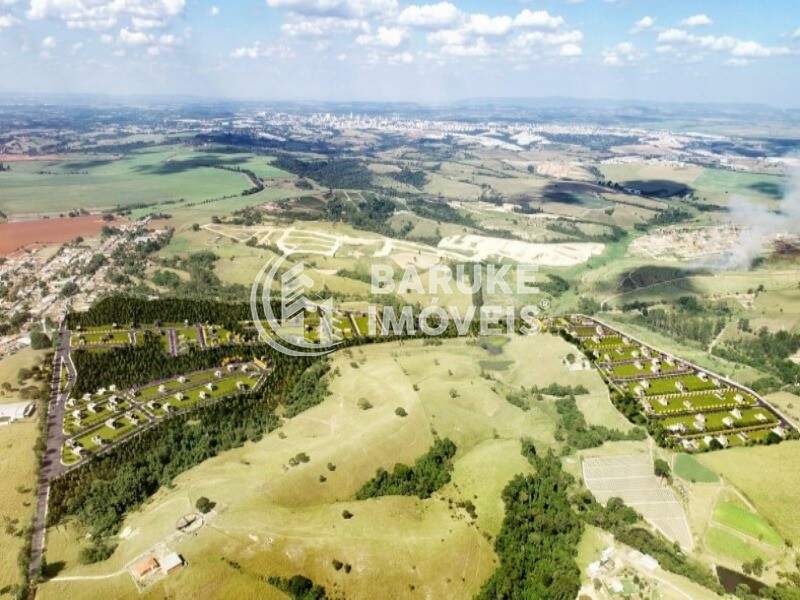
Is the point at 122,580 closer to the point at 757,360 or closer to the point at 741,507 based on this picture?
the point at 741,507

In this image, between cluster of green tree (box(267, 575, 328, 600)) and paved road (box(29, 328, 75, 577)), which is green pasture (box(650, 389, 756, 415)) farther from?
paved road (box(29, 328, 75, 577))

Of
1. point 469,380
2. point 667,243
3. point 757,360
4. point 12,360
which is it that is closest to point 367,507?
point 469,380

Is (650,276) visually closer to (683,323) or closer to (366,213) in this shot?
(683,323)

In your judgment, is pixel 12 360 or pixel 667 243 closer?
pixel 12 360

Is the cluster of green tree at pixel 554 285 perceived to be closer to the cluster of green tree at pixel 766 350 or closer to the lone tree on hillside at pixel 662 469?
the cluster of green tree at pixel 766 350

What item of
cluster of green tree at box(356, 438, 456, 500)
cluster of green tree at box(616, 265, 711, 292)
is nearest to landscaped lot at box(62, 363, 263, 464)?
cluster of green tree at box(356, 438, 456, 500)

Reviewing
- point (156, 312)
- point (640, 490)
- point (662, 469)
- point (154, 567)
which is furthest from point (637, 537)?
point (156, 312)
